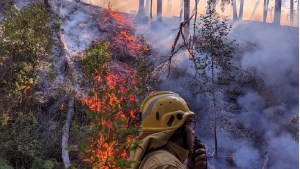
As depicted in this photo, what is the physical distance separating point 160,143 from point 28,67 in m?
7.86

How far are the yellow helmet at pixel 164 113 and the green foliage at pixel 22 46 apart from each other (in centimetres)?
708

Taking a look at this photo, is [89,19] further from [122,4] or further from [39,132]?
[39,132]

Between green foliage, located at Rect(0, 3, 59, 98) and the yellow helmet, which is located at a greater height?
the yellow helmet

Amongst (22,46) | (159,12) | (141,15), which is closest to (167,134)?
(22,46)

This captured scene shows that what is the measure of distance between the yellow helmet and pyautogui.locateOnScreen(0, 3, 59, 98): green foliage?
23.2 feet

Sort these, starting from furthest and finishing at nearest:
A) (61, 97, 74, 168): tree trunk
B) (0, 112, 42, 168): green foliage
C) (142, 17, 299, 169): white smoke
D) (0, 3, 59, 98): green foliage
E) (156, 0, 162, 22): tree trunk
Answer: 1. (156, 0, 162, 22): tree trunk
2. (142, 17, 299, 169): white smoke
3. (61, 97, 74, 168): tree trunk
4. (0, 112, 42, 168): green foliage
5. (0, 3, 59, 98): green foliage

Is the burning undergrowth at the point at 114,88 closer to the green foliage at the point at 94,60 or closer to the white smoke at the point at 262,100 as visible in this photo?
the green foliage at the point at 94,60

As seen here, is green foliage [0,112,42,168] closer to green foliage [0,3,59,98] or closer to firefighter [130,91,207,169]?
green foliage [0,3,59,98]

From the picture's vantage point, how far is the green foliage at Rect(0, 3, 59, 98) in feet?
28.3

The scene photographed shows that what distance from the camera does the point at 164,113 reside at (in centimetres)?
175

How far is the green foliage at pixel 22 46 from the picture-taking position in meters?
8.62

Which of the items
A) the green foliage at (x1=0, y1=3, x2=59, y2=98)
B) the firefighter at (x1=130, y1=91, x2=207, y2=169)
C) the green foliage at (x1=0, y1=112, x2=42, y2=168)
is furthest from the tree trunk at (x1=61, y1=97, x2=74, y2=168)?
the firefighter at (x1=130, y1=91, x2=207, y2=169)

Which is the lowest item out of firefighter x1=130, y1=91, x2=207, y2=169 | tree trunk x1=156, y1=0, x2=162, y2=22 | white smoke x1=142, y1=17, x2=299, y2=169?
white smoke x1=142, y1=17, x2=299, y2=169

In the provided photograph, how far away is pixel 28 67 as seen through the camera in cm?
902
